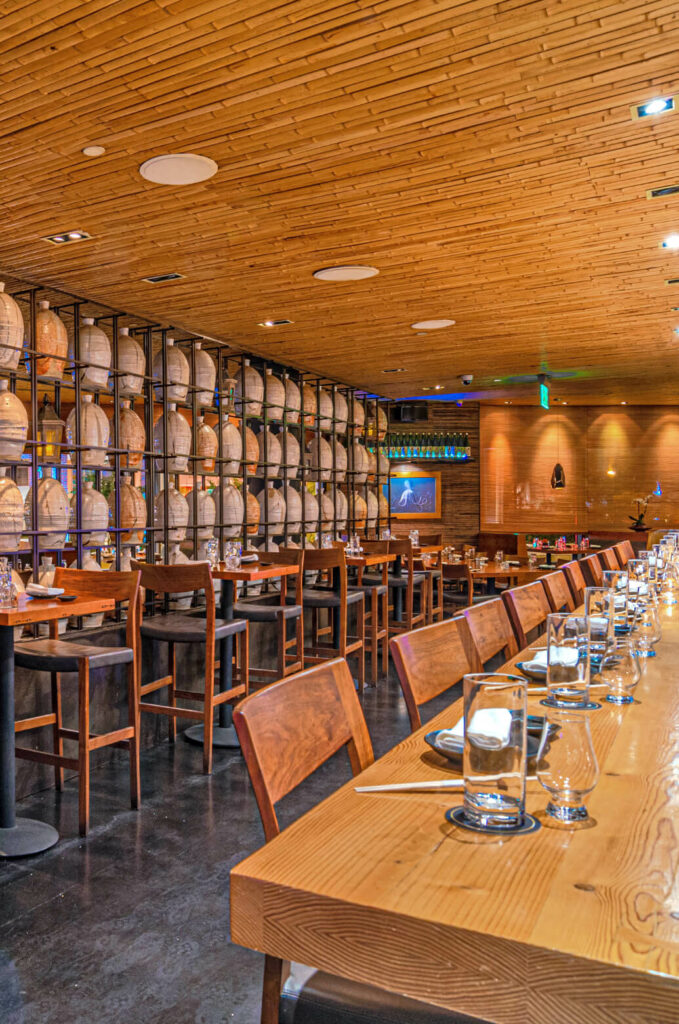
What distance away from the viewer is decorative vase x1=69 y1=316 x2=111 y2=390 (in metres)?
4.84

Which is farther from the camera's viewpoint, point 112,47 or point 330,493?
point 330,493

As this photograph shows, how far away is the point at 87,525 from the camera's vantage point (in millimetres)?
4781

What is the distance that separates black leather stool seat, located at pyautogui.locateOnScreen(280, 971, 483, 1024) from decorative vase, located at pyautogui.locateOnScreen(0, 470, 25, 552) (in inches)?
135

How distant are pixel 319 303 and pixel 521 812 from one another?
15.3ft

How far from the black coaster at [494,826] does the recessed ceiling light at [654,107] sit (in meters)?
2.65

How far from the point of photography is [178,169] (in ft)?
10.4

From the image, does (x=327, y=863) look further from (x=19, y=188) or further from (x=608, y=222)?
(x=608, y=222)

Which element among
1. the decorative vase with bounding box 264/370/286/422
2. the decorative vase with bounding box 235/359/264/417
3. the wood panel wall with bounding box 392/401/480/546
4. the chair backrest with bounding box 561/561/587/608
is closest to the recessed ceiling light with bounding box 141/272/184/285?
the decorative vase with bounding box 235/359/264/417

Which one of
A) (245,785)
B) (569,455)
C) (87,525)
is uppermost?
(569,455)

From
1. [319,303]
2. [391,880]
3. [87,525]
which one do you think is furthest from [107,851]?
[319,303]

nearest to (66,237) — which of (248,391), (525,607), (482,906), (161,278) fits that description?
(161,278)

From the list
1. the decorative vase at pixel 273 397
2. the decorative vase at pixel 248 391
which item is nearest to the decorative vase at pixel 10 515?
the decorative vase at pixel 248 391

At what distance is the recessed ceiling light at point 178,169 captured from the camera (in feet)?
10.1

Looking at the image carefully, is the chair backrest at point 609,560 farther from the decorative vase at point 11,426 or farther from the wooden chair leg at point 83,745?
the decorative vase at point 11,426
